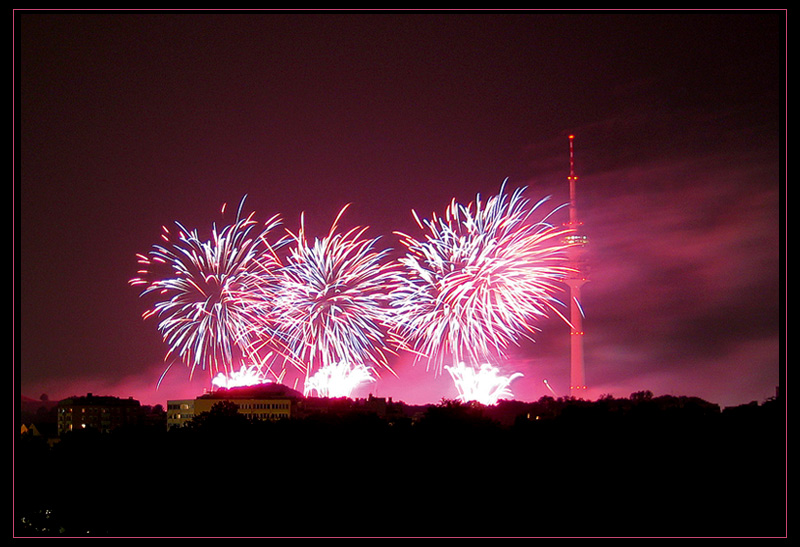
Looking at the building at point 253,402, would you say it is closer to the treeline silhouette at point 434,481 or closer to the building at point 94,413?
the building at point 94,413

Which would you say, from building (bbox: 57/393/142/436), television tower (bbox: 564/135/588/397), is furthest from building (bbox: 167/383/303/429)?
television tower (bbox: 564/135/588/397)

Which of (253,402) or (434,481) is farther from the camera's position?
(253,402)

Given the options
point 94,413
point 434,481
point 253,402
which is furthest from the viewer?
point 94,413

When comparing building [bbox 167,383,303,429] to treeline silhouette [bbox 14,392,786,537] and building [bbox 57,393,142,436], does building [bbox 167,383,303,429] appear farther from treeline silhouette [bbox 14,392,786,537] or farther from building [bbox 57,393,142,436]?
treeline silhouette [bbox 14,392,786,537]

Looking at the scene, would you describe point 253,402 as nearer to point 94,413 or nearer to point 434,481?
point 94,413

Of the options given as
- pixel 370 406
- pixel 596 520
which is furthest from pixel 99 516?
pixel 370 406

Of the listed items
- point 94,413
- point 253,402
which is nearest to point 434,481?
point 253,402
